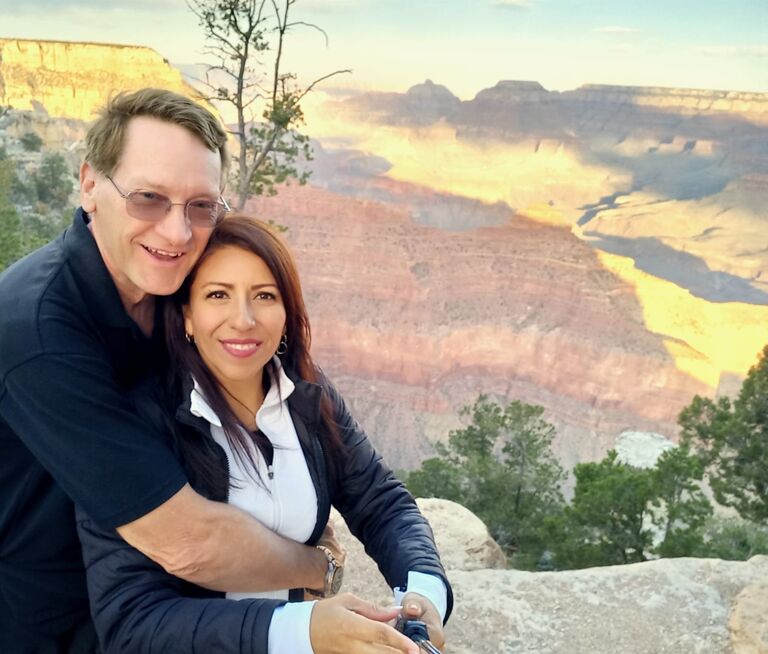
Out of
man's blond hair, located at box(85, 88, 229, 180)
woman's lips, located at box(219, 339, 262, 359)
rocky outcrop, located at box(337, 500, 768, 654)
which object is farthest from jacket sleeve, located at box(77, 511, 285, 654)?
rocky outcrop, located at box(337, 500, 768, 654)

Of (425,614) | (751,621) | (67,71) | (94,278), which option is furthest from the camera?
(67,71)

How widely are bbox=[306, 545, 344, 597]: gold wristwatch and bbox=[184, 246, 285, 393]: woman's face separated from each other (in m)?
0.45

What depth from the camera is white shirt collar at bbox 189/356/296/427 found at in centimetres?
149

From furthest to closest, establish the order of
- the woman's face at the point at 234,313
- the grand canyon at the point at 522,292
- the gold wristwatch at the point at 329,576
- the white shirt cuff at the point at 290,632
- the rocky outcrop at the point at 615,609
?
the grand canyon at the point at 522,292 → the rocky outcrop at the point at 615,609 → the gold wristwatch at the point at 329,576 → the woman's face at the point at 234,313 → the white shirt cuff at the point at 290,632

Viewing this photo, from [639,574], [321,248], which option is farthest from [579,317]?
[639,574]

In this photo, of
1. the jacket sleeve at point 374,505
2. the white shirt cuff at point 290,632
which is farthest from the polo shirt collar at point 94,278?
the white shirt cuff at point 290,632

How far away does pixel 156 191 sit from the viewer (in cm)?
148

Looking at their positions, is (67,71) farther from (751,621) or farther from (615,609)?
(751,621)

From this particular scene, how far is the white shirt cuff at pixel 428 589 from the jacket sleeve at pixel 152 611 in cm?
38

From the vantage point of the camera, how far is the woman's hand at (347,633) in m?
1.29

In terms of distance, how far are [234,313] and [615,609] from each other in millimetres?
4206

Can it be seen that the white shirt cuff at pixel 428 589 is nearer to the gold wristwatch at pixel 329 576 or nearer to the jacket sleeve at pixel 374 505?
Answer: the jacket sleeve at pixel 374 505

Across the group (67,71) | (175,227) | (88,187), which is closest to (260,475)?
(175,227)

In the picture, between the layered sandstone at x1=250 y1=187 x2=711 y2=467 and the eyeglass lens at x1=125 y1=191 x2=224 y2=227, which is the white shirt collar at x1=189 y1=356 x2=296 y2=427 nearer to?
the eyeglass lens at x1=125 y1=191 x2=224 y2=227
